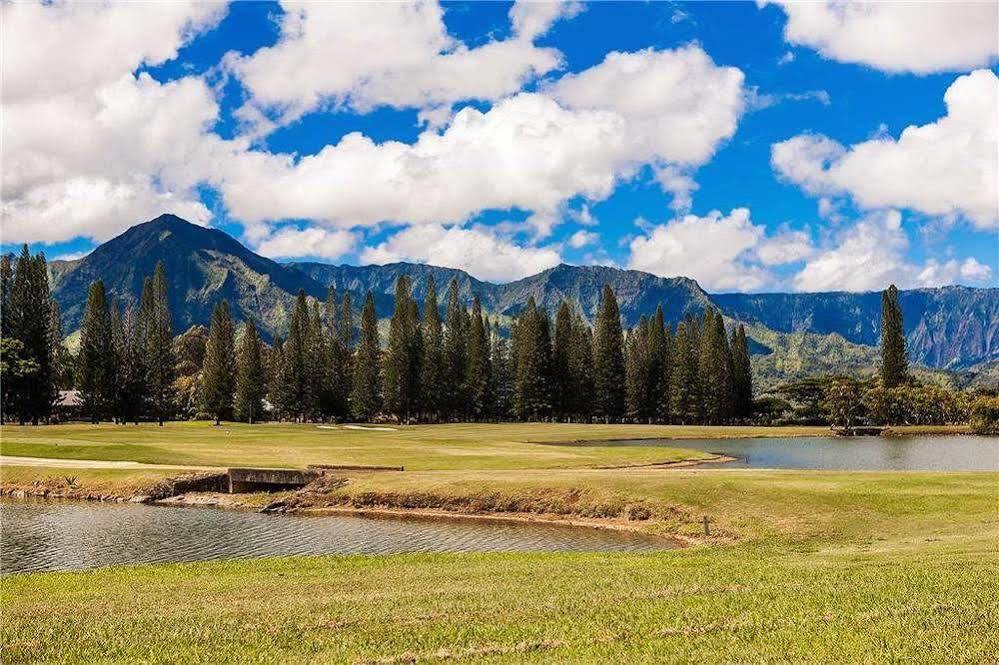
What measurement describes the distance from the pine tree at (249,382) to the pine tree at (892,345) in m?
113

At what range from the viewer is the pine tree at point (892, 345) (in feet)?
506

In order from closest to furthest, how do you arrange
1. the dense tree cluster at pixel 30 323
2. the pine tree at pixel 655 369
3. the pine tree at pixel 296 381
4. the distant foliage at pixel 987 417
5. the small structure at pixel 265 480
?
the small structure at pixel 265 480, the dense tree cluster at pixel 30 323, the distant foliage at pixel 987 417, the pine tree at pixel 296 381, the pine tree at pixel 655 369

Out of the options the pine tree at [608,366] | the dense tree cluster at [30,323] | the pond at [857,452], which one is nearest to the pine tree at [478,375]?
the pine tree at [608,366]

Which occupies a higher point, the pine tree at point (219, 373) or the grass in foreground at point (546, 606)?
the pine tree at point (219, 373)

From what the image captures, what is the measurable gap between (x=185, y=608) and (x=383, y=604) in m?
4.32

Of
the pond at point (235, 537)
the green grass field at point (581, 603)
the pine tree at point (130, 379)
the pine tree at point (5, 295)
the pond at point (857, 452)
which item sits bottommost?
the pond at point (857, 452)

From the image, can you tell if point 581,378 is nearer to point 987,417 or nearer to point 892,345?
point 892,345

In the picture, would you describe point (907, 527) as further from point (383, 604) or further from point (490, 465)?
point (490, 465)

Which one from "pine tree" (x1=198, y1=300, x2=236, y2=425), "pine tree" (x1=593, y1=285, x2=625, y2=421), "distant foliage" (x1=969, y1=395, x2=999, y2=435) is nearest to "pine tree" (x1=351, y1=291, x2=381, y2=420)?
"pine tree" (x1=198, y1=300, x2=236, y2=425)

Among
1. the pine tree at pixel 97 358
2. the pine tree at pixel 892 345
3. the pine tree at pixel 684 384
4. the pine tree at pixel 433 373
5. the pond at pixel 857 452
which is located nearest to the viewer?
the pond at pixel 857 452

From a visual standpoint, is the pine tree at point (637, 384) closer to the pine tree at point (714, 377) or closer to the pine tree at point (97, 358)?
the pine tree at point (714, 377)

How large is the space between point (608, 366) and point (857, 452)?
2971 inches

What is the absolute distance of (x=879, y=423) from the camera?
486 ft

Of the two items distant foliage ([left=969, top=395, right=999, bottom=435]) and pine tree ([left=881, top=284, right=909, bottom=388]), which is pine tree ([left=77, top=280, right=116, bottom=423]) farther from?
pine tree ([left=881, top=284, right=909, bottom=388])
